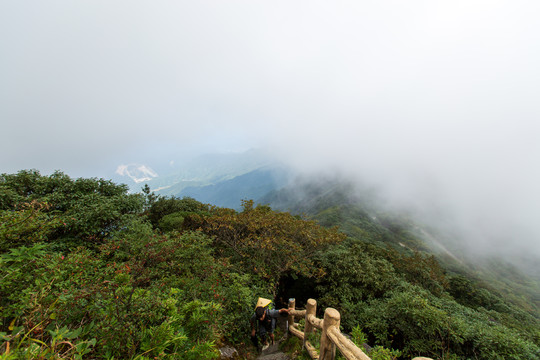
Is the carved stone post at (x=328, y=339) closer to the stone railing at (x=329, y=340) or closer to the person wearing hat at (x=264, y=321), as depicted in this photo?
the stone railing at (x=329, y=340)

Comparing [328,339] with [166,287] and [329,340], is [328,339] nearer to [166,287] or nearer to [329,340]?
[329,340]

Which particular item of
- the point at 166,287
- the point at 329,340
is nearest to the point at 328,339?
the point at 329,340

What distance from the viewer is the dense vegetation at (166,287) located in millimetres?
2334

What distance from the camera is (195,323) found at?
298cm

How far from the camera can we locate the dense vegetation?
2334 millimetres

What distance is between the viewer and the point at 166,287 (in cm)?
471

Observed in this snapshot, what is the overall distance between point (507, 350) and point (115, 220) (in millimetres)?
14018

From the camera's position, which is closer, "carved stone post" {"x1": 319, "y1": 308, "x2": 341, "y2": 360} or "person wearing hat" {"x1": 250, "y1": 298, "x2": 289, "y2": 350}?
"carved stone post" {"x1": 319, "y1": 308, "x2": 341, "y2": 360}

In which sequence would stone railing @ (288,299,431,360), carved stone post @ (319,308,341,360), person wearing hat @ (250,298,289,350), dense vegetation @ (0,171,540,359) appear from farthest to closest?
1. person wearing hat @ (250,298,289,350)
2. carved stone post @ (319,308,341,360)
3. stone railing @ (288,299,431,360)
4. dense vegetation @ (0,171,540,359)

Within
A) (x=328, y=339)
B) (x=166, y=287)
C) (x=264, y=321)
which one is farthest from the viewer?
(x=264, y=321)

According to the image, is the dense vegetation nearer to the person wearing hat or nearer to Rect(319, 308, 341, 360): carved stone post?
the person wearing hat

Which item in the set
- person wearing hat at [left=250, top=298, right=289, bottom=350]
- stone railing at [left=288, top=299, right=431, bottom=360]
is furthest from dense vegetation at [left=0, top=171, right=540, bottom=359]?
stone railing at [left=288, top=299, right=431, bottom=360]

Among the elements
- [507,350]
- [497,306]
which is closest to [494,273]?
[497,306]

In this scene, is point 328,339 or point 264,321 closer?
point 328,339
